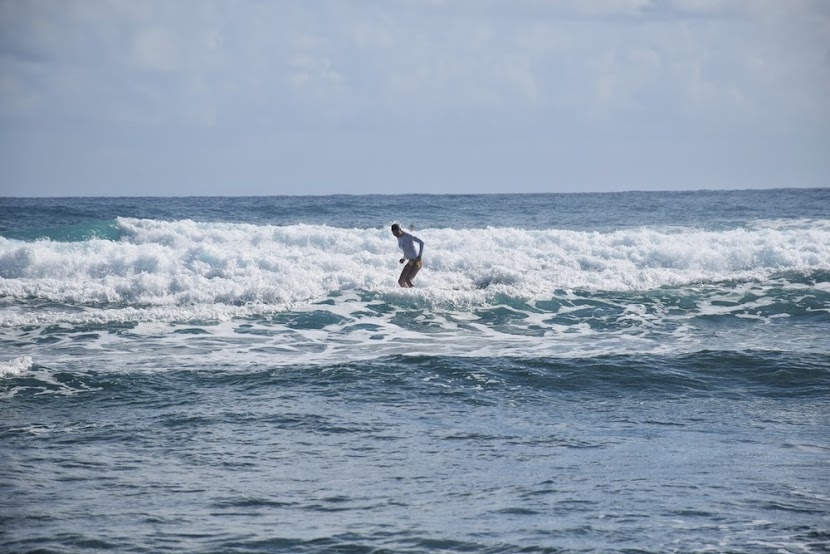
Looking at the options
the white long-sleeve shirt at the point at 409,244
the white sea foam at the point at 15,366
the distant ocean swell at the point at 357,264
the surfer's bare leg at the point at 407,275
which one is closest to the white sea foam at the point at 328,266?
the distant ocean swell at the point at 357,264

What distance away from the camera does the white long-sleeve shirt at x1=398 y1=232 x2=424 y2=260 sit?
16062 mm

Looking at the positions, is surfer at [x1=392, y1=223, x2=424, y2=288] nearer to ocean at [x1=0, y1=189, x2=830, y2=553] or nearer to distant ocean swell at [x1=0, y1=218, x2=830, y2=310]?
distant ocean swell at [x1=0, y1=218, x2=830, y2=310]

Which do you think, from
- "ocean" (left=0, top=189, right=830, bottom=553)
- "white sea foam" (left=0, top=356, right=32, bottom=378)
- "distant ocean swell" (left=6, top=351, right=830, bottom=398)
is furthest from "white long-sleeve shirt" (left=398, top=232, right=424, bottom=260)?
"white sea foam" (left=0, top=356, right=32, bottom=378)

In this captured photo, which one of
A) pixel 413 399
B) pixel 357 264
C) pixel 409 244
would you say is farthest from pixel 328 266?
pixel 413 399

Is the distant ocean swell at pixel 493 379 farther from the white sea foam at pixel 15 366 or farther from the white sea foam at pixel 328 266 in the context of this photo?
the white sea foam at pixel 328 266

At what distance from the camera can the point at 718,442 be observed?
26.3 ft

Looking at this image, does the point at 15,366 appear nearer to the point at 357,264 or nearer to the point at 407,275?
the point at 407,275

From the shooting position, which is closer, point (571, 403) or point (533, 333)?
point (571, 403)

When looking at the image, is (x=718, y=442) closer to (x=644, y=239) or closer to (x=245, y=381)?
(x=245, y=381)

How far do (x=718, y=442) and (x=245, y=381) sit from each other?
5.60 metres

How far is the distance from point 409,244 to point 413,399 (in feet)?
22.5

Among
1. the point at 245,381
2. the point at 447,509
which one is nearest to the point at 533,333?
the point at 245,381

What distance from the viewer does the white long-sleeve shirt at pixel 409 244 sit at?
52.7ft

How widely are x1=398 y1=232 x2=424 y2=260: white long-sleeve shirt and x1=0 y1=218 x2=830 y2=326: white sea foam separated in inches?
30.4
